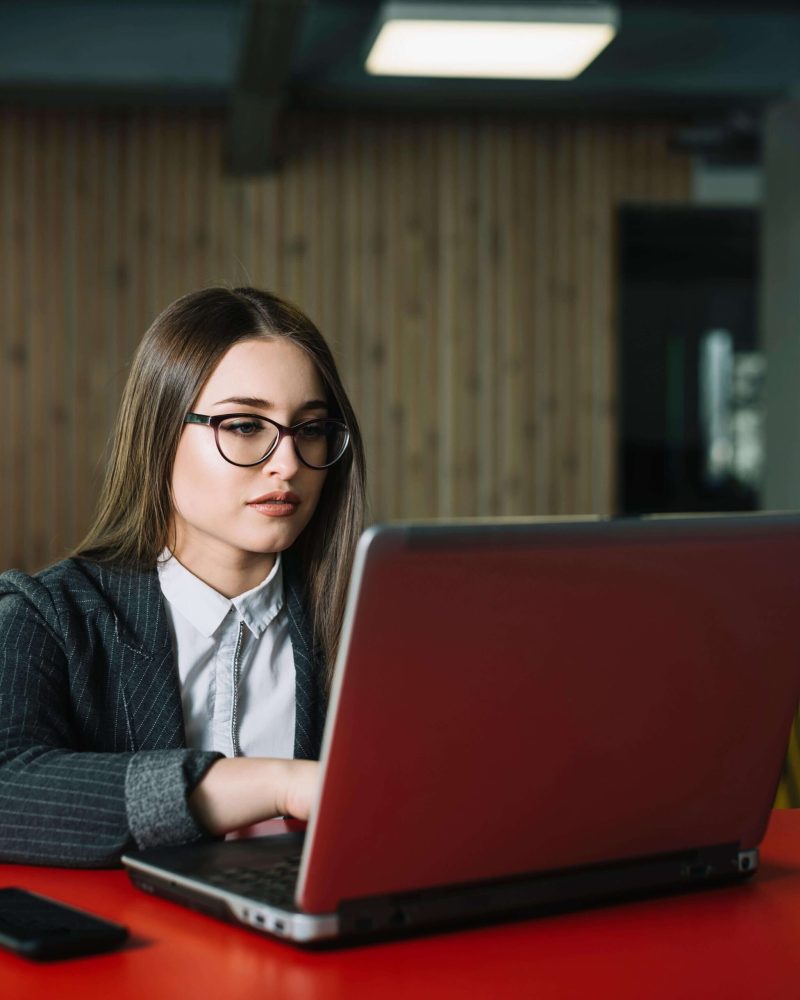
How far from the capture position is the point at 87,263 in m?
6.60

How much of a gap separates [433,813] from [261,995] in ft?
Result: 0.60

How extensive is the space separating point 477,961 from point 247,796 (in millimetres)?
363

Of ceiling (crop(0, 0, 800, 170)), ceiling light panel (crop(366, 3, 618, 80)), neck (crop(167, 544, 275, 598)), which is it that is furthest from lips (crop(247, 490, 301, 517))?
ceiling (crop(0, 0, 800, 170))

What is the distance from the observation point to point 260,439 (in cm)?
182

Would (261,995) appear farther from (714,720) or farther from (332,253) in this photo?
(332,253)

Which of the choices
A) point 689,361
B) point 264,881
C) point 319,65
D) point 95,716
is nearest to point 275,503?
point 95,716

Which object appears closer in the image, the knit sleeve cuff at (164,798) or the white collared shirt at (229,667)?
the knit sleeve cuff at (164,798)

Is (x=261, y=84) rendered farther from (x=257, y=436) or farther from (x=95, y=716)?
(x=95, y=716)

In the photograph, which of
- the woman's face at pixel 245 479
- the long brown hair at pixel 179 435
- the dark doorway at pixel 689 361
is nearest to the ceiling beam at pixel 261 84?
the dark doorway at pixel 689 361

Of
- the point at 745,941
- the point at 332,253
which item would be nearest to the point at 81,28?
the point at 332,253

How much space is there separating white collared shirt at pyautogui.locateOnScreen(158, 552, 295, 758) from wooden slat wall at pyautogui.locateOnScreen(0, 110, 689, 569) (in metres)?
4.67

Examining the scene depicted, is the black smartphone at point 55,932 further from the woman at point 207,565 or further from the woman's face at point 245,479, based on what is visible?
the woman's face at point 245,479

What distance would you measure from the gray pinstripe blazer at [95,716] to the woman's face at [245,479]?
0.31ft

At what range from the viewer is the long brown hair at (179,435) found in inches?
73.5
